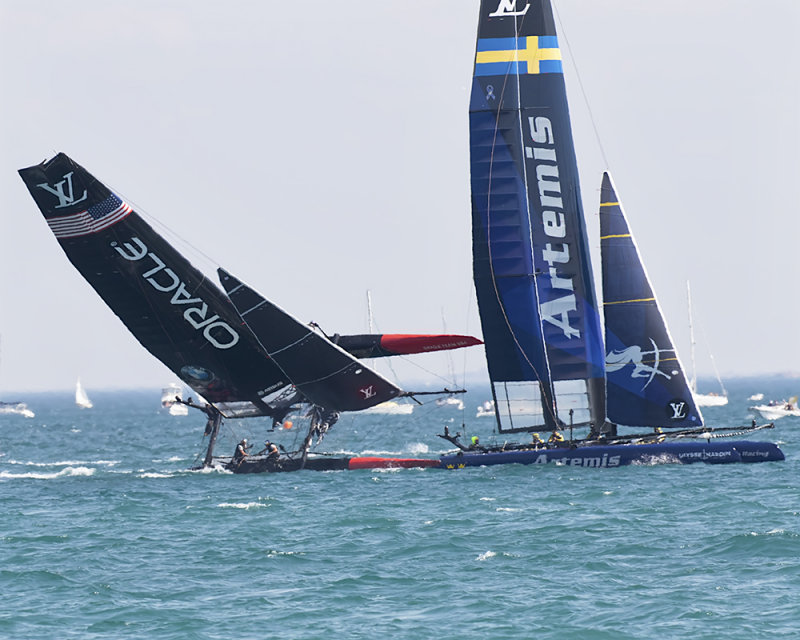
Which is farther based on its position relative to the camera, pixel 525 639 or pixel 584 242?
pixel 584 242

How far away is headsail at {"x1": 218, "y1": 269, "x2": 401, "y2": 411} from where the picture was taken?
37031 mm

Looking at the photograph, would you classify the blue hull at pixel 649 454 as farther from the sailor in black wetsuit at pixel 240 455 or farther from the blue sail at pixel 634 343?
the sailor in black wetsuit at pixel 240 455

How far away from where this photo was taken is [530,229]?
3734 centimetres

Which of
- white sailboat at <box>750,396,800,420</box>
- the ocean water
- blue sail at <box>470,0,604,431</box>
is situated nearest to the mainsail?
blue sail at <box>470,0,604,431</box>

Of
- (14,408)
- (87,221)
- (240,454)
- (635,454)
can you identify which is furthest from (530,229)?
(14,408)

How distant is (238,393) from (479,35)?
44.8ft

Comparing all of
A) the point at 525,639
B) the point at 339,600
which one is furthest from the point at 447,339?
the point at 525,639

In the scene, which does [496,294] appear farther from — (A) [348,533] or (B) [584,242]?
(A) [348,533]

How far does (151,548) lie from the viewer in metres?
25.9

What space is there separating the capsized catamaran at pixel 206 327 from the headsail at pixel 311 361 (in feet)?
0.10

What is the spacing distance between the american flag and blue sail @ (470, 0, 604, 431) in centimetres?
1090

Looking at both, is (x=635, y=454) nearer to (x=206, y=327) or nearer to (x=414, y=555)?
(x=206, y=327)

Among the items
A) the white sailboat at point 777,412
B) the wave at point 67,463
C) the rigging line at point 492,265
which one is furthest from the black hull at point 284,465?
the white sailboat at point 777,412

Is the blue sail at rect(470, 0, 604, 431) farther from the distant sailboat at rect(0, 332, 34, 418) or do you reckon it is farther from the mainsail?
the distant sailboat at rect(0, 332, 34, 418)
